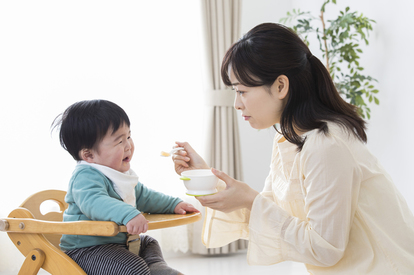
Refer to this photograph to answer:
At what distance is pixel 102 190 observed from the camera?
134 centimetres

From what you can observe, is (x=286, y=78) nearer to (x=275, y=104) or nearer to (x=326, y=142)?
(x=275, y=104)

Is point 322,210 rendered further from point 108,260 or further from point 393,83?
point 393,83

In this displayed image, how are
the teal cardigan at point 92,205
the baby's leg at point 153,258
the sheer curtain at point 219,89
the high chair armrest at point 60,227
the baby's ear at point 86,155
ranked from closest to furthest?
the high chair armrest at point 60,227
the teal cardigan at point 92,205
the baby's leg at point 153,258
the baby's ear at point 86,155
the sheer curtain at point 219,89

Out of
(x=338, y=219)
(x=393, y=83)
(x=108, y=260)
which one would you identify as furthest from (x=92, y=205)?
(x=393, y=83)

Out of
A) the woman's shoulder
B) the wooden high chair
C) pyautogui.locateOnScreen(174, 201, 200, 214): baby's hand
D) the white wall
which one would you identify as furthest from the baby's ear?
the white wall

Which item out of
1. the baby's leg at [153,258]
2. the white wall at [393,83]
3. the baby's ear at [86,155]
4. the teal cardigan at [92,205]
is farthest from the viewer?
the white wall at [393,83]

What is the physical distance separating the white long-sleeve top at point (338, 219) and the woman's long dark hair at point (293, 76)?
0.05 meters

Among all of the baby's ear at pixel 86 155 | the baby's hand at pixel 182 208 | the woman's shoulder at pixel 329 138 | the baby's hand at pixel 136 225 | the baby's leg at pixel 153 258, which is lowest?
the baby's leg at pixel 153 258

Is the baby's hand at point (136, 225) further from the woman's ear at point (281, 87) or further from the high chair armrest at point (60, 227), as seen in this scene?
the woman's ear at point (281, 87)

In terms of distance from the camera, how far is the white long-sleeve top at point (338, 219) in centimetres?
116

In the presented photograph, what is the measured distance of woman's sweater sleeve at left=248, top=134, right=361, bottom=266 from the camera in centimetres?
115

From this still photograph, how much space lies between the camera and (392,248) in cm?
117

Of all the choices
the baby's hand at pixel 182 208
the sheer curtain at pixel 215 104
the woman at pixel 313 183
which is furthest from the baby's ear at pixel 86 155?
the sheer curtain at pixel 215 104

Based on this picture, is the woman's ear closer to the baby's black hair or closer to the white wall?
the baby's black hair
